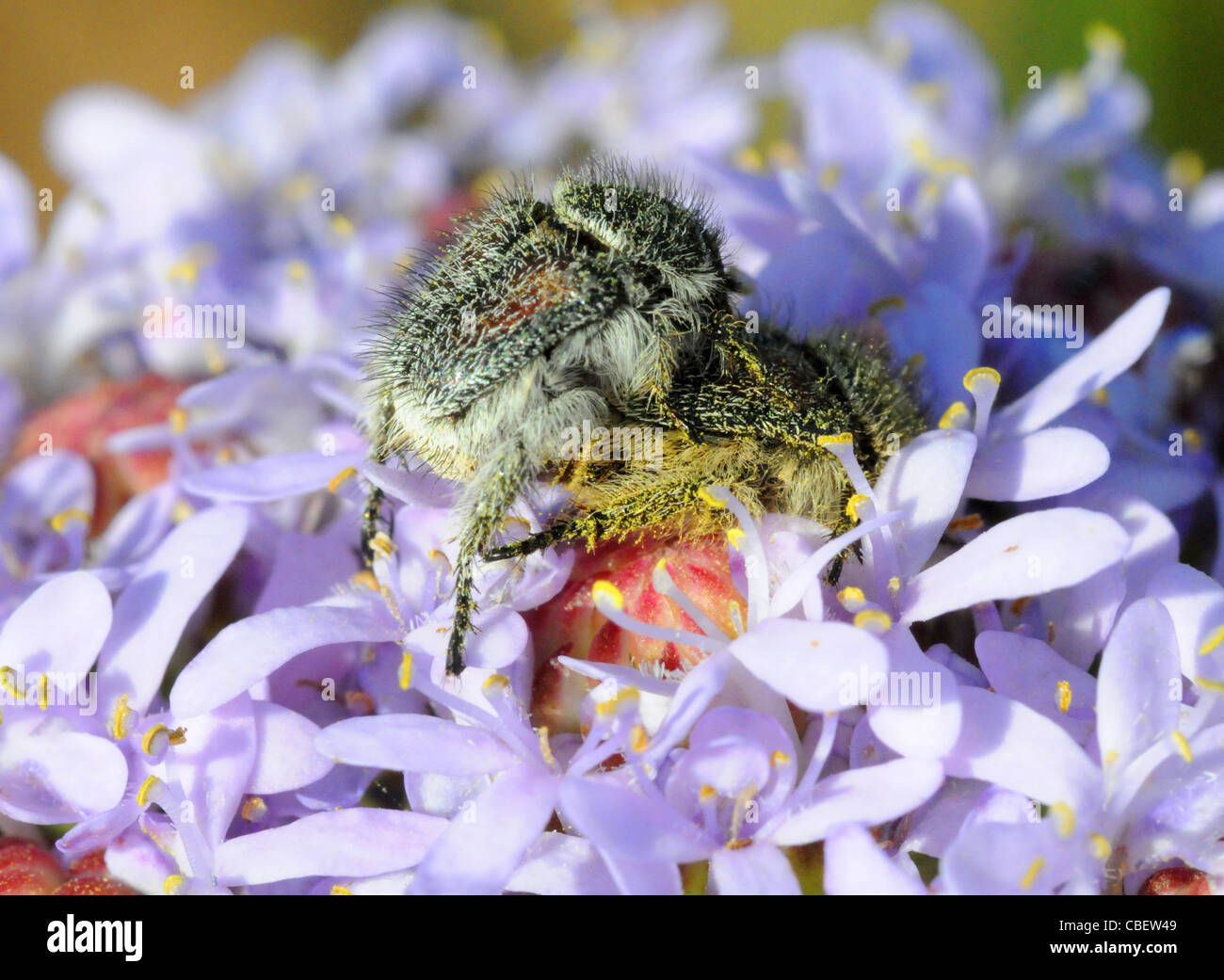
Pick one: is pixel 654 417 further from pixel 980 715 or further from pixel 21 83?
pixel 21 83

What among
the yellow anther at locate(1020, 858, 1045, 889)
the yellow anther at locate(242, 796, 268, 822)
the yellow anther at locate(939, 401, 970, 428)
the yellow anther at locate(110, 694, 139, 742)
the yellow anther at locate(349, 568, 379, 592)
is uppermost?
the yellow anther at locate(939, 401, 970, 428)

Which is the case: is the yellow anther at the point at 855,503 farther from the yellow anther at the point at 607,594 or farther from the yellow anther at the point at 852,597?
the yellow anther at the point at 607,594

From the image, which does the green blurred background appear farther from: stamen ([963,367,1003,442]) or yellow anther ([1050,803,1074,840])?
yellow anther ([1050,803,1074,840])

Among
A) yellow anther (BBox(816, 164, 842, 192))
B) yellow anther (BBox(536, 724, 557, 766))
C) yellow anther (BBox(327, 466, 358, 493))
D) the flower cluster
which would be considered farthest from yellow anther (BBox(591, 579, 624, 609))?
yellow anther (BBox(816, 164, 842, 192))

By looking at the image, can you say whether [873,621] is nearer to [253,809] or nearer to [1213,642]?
[1213,642]

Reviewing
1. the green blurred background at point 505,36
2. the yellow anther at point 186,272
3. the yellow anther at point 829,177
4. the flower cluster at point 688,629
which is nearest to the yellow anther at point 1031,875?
the flower cluster at point 688,629

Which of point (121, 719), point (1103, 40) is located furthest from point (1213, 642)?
point (1103, 40)
